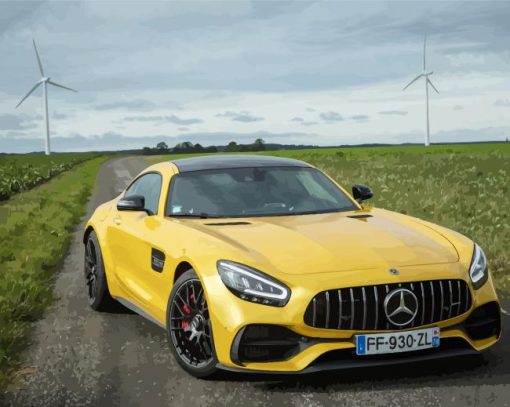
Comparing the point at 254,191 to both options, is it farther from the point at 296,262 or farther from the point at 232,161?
the point at 296,262

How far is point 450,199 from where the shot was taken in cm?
1620

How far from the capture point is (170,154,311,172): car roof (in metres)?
6.64

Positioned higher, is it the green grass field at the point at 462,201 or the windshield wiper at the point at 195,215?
the windshield wiper at the point at 195,215

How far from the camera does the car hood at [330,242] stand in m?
4.82

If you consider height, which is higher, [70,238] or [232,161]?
[232,161]

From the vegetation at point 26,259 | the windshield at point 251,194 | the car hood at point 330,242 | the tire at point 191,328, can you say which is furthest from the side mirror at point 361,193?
the vegetation at point 26,259

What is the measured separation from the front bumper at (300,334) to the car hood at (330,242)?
0.13m

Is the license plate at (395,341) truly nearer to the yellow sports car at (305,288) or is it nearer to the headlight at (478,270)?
the yellow sports car at (305,288)

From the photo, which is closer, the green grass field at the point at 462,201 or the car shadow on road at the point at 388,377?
Answer: the car shadow on road at the point at 388,377

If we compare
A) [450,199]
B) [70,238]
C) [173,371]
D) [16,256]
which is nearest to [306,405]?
[173,371]

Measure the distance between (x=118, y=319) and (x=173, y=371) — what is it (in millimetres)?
1820

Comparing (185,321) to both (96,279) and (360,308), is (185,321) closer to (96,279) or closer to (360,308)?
(360,308)

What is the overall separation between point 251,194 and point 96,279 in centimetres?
186

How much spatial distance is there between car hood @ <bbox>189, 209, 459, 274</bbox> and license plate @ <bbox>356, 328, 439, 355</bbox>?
16.0 inches
